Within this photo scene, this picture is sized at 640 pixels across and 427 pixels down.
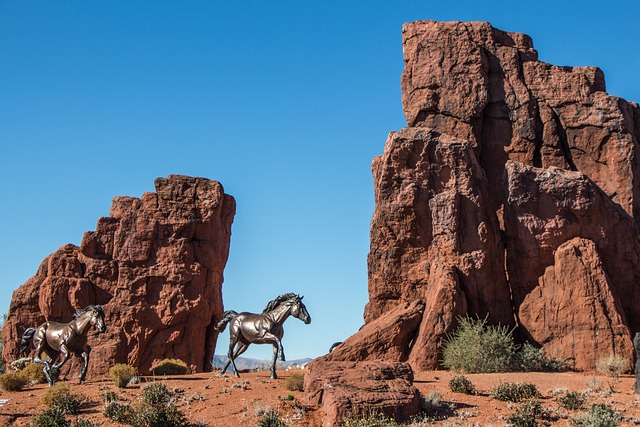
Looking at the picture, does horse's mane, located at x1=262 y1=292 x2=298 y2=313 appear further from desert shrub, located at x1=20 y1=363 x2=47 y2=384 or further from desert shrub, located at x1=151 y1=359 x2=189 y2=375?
desert shrub, located at x1=20 y1=363 x2=47 y2=384

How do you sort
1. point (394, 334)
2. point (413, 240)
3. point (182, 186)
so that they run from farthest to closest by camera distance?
1. point (182, 186)
2. point (413, 240)
3. point (394, 334)

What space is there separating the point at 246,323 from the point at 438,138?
9416mm

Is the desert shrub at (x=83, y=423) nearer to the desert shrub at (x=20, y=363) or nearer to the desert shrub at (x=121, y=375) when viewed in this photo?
the desert shrub at (x=121, y=375)

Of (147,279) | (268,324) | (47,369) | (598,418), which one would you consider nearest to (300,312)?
(268,324)

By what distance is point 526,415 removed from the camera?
Result: 19562 mm

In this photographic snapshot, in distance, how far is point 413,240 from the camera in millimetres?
29297

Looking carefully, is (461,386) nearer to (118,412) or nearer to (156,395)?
(156,395)

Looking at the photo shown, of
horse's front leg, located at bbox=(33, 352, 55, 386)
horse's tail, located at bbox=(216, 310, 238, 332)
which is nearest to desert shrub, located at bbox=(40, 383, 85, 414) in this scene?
horse's front leg, located at bbox=(33, 352, 55, 386)

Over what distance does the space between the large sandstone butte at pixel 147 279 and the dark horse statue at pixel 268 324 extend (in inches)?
510

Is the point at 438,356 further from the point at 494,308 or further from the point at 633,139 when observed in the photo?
the point at 633,139

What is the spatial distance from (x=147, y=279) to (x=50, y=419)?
61.6ft

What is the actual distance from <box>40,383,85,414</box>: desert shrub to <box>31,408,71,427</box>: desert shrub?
334 millimetres

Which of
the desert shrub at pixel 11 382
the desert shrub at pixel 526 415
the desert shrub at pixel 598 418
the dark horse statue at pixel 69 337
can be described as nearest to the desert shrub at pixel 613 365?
the desert shrub at pixel 598 418

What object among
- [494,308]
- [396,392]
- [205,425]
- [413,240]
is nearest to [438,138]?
[413,240]
